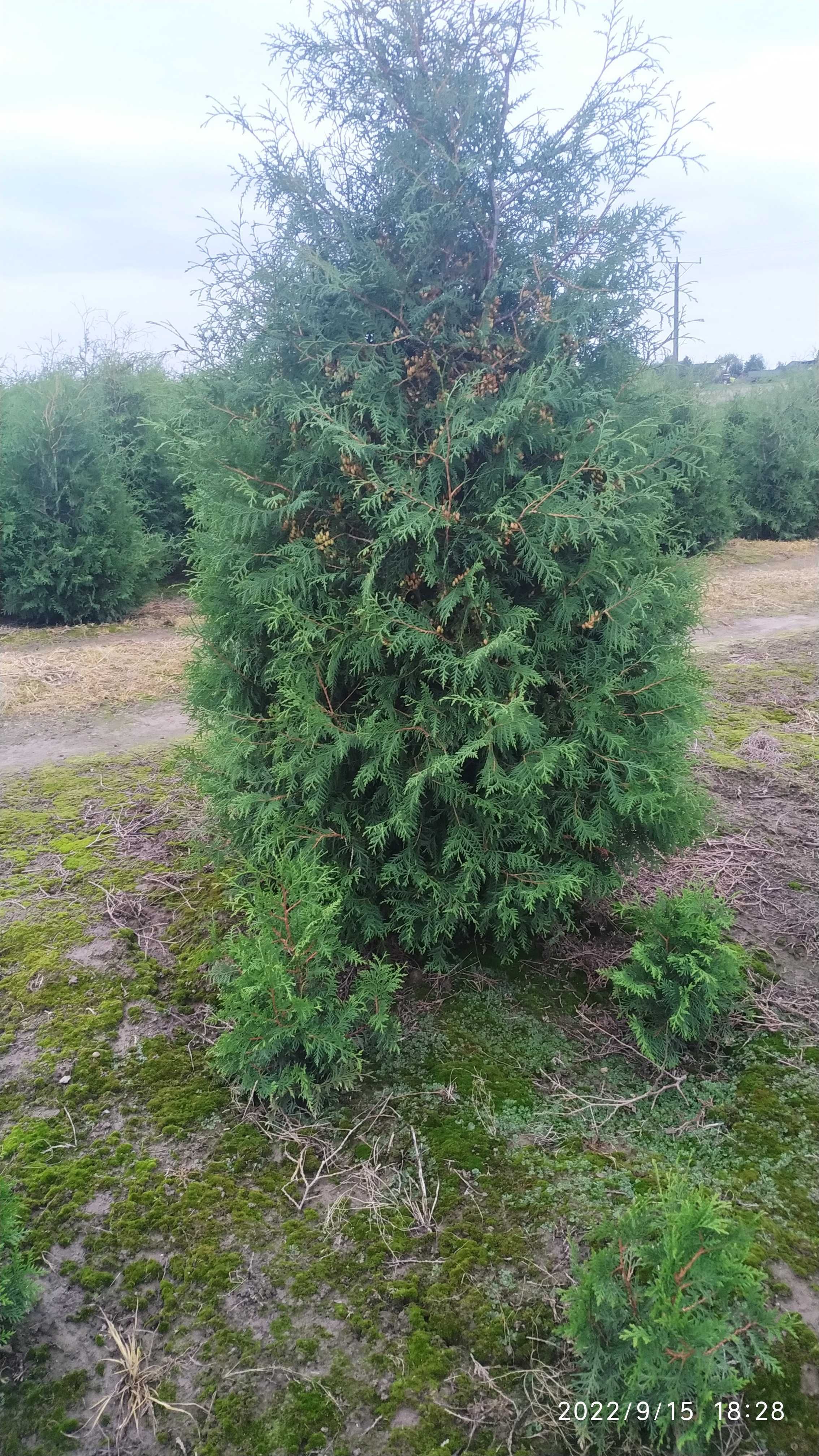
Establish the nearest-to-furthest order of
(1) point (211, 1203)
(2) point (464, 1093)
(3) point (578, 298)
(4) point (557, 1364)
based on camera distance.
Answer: (4) point (557, 1364) < (1) point (211, 1203) < (2) point (464, 1093) < (3) point (578, 298)

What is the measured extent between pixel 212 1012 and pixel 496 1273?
5.00 feet

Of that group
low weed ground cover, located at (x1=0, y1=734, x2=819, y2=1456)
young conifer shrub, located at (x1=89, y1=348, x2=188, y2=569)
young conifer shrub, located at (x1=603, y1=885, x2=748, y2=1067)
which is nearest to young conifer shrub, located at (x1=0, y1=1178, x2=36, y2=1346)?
low weed ground cover, located at (x1=0, y1=734, x2=819, y2=1456)

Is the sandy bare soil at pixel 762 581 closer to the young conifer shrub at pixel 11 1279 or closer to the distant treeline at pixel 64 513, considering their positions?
the distant treeline at pixel 64 513

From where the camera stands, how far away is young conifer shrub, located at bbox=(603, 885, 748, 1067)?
9.56 ft

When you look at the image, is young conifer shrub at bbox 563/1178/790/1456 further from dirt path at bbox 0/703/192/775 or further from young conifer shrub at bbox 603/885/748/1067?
dirt path at bbox 0/703/192/775

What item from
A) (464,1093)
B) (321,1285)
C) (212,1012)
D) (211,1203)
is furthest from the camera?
(212,1012)

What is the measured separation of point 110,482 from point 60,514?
775 mm

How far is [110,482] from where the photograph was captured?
35.2 ft

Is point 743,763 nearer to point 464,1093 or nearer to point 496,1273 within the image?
point 464,1093

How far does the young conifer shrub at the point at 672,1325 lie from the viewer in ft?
Result: 5.55

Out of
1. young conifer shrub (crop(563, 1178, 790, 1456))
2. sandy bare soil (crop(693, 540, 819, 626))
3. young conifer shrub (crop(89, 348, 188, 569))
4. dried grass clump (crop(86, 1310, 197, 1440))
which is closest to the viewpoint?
young conifer shrub (crop(563, 1178, 790, 1456))

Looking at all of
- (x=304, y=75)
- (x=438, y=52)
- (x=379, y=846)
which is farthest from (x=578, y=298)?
(x=379, y=846)

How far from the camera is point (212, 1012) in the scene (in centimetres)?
327

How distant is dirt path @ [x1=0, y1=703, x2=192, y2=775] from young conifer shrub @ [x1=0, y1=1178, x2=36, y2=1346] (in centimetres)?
431
